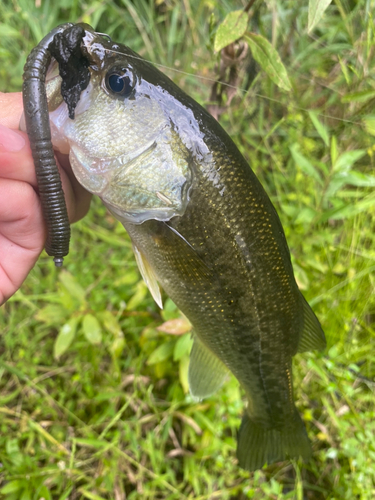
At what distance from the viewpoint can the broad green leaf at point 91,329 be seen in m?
1.79

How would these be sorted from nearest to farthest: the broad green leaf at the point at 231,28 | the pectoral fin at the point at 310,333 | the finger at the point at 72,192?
the broad green leaf at the point at 231,28 < the finger at the point at 72,192 < the pectoral fin at the point at 310,333

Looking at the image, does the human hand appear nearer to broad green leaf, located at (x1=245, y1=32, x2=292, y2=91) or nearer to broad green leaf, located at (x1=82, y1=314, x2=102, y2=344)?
broad green leaf, located at (x1=82, y1=314, x2=102, y2=344)

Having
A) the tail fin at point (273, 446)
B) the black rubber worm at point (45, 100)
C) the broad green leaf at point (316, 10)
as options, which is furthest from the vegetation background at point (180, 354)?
the black rubber worm at point (45, 100)

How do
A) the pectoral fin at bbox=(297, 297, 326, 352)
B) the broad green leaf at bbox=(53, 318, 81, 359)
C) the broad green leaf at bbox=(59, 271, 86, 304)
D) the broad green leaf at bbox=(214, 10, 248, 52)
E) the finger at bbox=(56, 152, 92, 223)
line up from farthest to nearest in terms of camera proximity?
the broad green leaf at bbox=(59, 271, 86, 304) < the broad green leaf at bbox=(53, 318, 81, 359) < the pectoral fin at bbox=(297, 297, 326, 352) < the finger at bbox=(56, 152, 92, 223) < the broad green leaf at bbox=(214, 10, 248, 52)

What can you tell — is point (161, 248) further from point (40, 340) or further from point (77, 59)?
point (40, 340)

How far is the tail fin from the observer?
66.3 inches

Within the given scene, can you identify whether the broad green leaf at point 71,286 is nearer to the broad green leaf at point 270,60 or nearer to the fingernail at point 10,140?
the fingernail at point 10,140

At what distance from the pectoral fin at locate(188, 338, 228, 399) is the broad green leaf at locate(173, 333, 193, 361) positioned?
0.37 ft

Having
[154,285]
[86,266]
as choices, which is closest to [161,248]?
[154,285]

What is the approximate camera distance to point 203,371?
165 cm

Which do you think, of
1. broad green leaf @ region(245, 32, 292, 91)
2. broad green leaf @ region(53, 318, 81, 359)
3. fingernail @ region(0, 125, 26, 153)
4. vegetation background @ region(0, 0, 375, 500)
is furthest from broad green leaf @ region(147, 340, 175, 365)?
broad green leaf @ region(245, 32, 292, 91)

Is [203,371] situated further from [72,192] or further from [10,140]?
[10,140]

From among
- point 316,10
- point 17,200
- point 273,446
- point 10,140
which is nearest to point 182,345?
point 273,446

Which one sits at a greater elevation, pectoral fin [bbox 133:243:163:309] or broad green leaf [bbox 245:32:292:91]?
broad green leaf [bbox 245:32:292:91]
